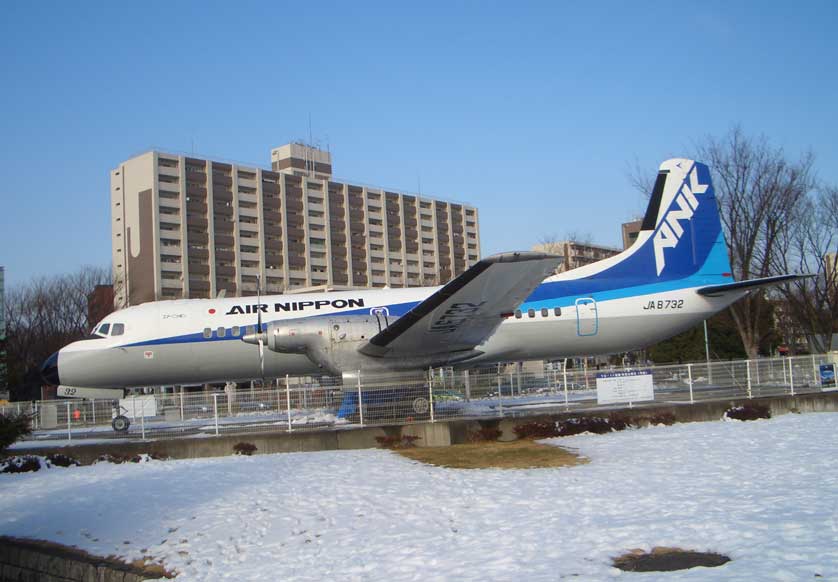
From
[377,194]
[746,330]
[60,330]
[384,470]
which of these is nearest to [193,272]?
[377,194]

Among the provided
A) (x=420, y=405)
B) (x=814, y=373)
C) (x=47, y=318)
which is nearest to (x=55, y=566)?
(x=420, y=405)

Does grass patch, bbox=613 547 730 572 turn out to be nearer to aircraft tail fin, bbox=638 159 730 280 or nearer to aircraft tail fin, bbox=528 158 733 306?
aircraft tail fin, bbox=528 158 733 306

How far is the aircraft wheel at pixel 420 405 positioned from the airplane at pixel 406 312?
5.36 ft

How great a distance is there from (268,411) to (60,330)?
37.0 m

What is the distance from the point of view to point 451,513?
882 centimetres

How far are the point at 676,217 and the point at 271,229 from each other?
7871 centimetres

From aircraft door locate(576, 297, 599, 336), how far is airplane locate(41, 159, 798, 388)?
0.03 meters

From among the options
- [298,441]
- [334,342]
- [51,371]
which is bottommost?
[298,441]

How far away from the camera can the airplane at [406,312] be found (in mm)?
18219

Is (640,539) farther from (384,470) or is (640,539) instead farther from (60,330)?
(60,330)

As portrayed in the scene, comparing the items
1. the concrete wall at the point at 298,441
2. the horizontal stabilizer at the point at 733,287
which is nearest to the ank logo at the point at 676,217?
the horizontal stabilizer at the point at 733,287

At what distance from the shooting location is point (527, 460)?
12.3 m

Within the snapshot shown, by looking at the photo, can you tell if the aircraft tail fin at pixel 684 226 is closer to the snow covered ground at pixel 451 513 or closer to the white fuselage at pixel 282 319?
the white fuselage at pixel 282 319

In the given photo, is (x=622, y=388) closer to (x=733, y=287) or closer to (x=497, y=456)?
(x=733, y=287)
